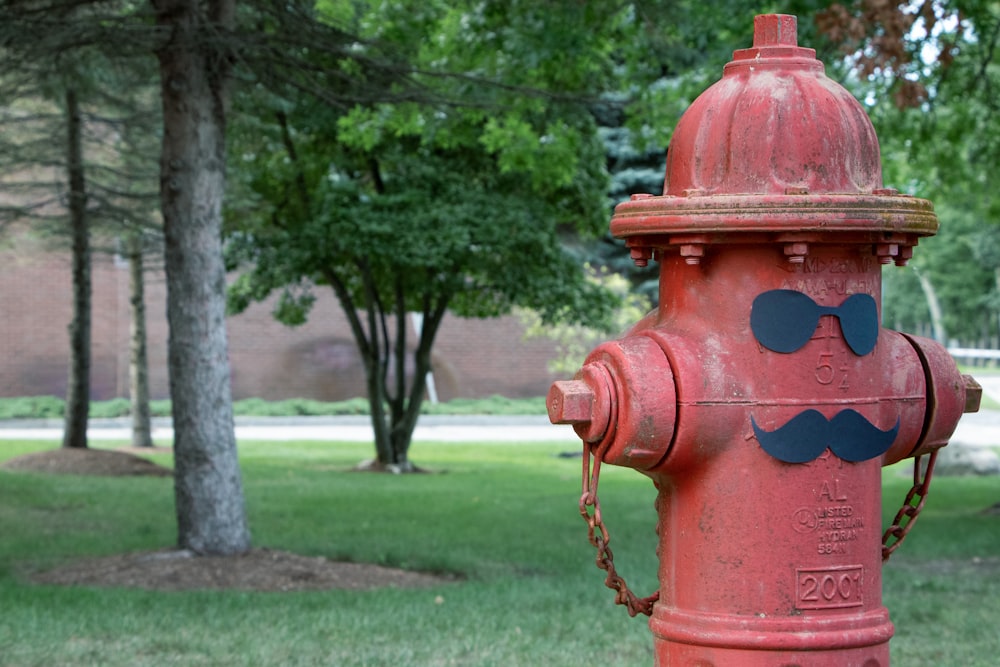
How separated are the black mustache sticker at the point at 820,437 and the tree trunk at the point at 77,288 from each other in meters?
13.6

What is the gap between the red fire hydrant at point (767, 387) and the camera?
2.79m

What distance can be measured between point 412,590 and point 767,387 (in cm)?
550

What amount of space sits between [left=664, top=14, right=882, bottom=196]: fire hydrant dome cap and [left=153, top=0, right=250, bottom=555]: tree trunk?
5.94 metres

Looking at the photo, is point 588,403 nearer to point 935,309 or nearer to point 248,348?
point 248,348

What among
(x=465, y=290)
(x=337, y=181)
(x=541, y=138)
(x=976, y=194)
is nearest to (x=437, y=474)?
(x=465, y=290)

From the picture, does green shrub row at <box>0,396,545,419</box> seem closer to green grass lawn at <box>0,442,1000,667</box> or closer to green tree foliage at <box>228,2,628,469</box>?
green tree foliage at <box>228,2,628,469</box>

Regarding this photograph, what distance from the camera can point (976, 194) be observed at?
15398mm

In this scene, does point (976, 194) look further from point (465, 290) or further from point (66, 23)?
point (66, 23)

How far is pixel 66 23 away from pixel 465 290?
8751 millimetres

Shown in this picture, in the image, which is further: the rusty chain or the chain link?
the rusty chain

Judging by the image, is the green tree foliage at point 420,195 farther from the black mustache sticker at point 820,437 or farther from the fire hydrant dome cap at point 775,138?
the black mustache sticker at point 820,437

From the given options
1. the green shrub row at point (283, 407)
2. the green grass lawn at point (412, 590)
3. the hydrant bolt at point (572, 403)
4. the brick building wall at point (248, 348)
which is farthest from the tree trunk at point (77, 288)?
the hydrant bolt at point (572, 403)

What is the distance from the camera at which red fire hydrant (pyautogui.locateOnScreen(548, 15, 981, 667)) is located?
9.14ft

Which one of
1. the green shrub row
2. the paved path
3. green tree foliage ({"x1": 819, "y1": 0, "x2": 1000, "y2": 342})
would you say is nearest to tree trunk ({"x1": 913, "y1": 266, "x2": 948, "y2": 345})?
the paved path
